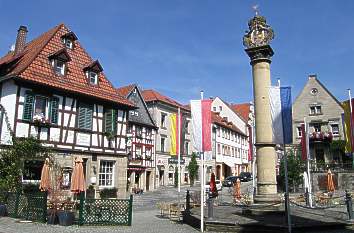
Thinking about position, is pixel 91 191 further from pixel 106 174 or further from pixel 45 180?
pixel 45 180

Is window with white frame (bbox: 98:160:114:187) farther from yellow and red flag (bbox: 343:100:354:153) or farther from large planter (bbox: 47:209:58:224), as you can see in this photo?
yellow and red flag (bbox: 343:100:354:153)

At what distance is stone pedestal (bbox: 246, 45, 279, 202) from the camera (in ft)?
55.7

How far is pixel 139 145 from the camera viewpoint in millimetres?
42625

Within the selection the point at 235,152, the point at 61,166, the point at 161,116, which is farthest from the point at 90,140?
the point at 235,152

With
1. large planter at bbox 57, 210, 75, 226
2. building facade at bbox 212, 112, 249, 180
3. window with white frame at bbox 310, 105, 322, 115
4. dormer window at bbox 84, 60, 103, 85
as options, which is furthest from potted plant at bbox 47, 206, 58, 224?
building facade at bbox 212, 112, 249, 180

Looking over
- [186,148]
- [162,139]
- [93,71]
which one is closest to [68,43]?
[93,71]

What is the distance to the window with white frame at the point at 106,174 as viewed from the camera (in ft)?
92.2

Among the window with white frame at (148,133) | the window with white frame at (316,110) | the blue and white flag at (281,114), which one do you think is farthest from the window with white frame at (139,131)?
the blue and white flag at (281,114)

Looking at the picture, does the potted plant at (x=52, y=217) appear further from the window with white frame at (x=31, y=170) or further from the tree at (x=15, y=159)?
the window with white frame at (x=31, y=170)

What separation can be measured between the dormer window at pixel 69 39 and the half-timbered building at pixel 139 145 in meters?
12.6

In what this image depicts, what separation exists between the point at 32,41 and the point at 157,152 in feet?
66.5

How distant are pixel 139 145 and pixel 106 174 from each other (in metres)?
14.1

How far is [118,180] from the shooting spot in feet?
95.5

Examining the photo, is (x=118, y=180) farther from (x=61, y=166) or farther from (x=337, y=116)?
(x=337, y=116)
